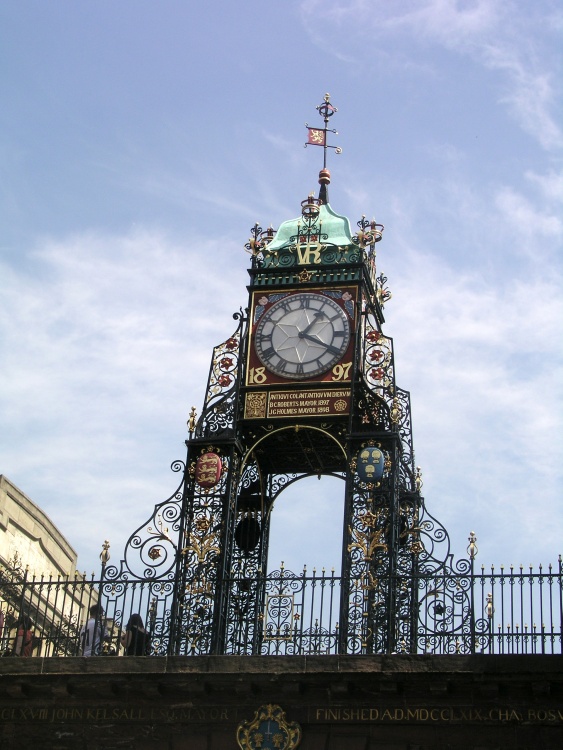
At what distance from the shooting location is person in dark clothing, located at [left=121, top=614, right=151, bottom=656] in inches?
892

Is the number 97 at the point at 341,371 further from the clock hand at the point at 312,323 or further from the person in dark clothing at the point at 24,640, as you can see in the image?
the person in dark clothing at the point at 24,640

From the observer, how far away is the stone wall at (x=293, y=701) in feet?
67.0

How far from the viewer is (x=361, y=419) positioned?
2425 cm

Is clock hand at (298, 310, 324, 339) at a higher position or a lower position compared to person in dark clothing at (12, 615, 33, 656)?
higher

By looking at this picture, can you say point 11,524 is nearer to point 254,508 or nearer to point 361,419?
point 254,508

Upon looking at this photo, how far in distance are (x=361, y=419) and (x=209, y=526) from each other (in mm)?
2977

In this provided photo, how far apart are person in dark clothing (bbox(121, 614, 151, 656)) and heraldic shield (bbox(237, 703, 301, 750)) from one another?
221cm

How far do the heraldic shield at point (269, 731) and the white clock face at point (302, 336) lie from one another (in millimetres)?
5863

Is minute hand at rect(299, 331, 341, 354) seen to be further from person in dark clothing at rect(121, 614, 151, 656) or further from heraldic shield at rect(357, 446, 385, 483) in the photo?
person in dark clothing at rect(121, 614, 151, 656)

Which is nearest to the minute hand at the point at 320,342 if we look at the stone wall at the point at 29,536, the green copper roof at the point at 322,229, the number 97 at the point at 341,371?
the number 97 at the point at 341,371

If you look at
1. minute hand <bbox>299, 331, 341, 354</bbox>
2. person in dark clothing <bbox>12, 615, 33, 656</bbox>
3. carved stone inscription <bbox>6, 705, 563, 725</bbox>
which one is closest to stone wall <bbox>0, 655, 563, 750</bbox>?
carved stone inscription <bbox>6, 705, 563, 725</bbox>

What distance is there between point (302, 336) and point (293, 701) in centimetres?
645

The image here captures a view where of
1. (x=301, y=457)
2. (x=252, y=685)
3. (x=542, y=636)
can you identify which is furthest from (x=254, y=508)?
(x=542, y=636)

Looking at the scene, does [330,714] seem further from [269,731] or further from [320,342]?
[320,342]
